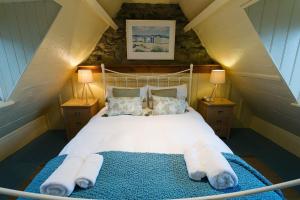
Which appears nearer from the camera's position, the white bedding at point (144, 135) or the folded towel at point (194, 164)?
the folded towel at point (194, 164)

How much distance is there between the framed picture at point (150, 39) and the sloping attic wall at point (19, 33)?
1.42 meters

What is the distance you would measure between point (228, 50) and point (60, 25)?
81.1 inches

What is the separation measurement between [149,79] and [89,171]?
203 centimetres

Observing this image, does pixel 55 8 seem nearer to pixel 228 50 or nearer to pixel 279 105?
pixel 228 50

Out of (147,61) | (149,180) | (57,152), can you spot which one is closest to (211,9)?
(147,61)

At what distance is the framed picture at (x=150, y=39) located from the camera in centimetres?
278

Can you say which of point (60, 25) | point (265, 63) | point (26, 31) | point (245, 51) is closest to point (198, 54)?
point (245, 51)

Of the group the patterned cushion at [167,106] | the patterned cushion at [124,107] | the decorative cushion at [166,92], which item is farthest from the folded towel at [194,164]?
the decorative cushion at [166,92]

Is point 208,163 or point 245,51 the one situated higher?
point 245,51

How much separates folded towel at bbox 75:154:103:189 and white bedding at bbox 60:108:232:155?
0.23 metres

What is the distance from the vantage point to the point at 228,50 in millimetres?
2350

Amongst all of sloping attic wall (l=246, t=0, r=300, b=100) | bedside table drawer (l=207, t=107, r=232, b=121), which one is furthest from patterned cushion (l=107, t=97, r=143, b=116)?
sloping attic wall (l=246, t=0, r=300, b=100)

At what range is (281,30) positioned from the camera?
1.60 m

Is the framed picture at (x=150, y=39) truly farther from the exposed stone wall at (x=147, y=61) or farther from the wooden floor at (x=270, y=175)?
the wooden floor at (x=270, y=175)
